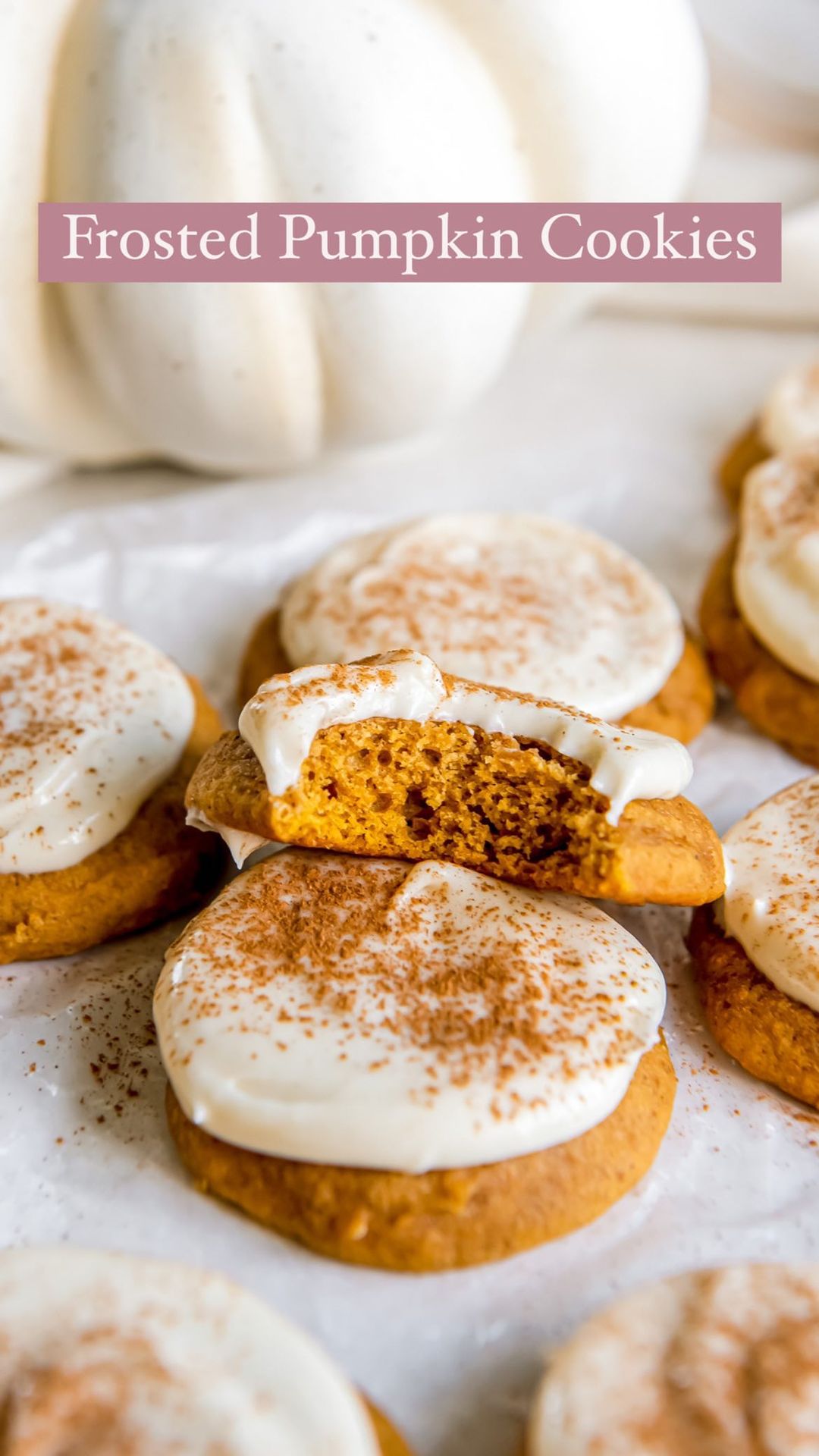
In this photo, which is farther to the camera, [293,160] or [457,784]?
[293,160]

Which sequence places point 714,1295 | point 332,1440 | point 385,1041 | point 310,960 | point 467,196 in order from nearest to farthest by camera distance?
point 332,1440 < point 714,1295 < point 385,1041 < point 310,960 < point 467,196

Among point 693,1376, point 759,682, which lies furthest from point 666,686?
point 693,1376

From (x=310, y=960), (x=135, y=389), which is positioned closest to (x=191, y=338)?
(x=135, y=389)

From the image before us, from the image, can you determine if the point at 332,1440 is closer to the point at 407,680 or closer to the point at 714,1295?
the point at 714,1295

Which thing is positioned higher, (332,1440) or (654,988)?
(654,988)

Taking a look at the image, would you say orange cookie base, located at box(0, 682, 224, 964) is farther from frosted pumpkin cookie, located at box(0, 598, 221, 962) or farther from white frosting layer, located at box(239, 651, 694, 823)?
white frosting layer, located at box(239, 651, 694, 823)

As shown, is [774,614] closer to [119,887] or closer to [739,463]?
[739,463]
